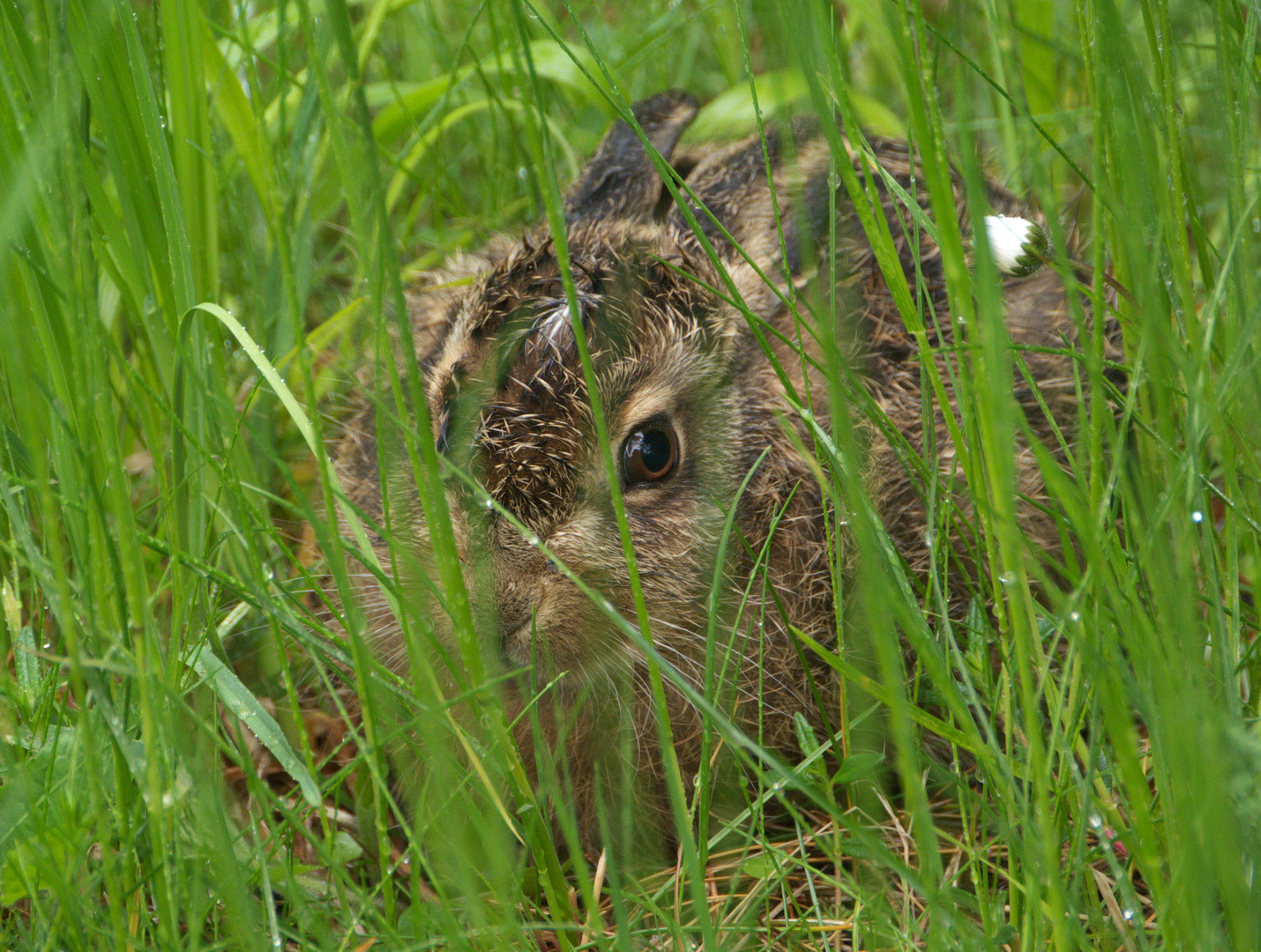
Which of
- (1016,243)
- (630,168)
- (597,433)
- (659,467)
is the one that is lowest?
(659,467)

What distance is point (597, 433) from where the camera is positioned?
2.04 m

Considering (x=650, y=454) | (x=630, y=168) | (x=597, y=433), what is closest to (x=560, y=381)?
(x=650, y=454)

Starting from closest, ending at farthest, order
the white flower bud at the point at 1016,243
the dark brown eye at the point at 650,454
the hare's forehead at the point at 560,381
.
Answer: the white flower bud at the point at 1016,243 < the hare's forehead at the point at 560,381 < the dark brown eye at the point at 650,454

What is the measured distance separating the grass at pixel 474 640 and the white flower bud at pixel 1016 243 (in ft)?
0.35

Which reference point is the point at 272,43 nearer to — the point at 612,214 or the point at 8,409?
the point at 612,214

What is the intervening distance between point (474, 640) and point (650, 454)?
89cm

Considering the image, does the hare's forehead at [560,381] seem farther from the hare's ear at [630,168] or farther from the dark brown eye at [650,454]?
the hare's ear at [630,168]

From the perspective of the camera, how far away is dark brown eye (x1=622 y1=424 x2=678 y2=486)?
8.45 feet

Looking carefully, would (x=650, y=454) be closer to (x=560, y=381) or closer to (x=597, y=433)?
(x=560, y=381)

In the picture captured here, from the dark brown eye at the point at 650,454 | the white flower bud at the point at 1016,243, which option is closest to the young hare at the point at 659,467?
the dark brown eye at the point at 650,454

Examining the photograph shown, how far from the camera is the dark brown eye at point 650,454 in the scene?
2.58m

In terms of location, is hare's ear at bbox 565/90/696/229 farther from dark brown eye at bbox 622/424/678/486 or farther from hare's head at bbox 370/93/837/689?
dark brown eye at bbox 622/424/678/486

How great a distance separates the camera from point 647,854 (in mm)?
2549

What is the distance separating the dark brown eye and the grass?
0.54 metres
